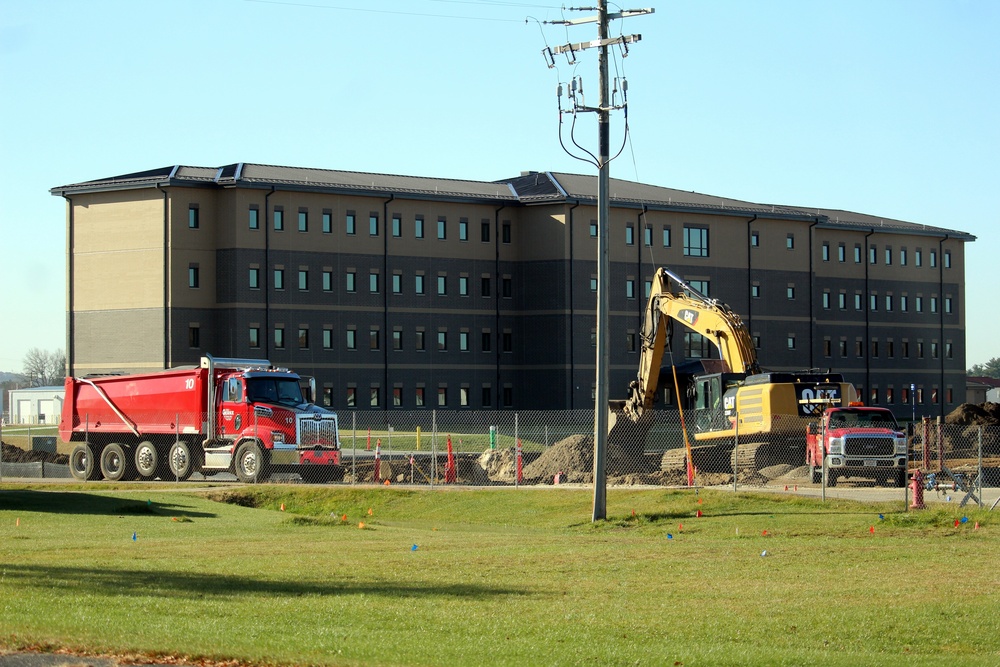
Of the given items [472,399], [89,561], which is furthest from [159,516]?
[472,399]

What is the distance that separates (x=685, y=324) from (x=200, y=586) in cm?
3057

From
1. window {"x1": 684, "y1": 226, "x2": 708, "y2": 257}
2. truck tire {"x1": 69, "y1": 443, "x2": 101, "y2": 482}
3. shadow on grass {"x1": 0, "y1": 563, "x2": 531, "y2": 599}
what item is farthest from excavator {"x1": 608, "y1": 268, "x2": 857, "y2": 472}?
window {"x1": 684, "y1": 226, "x2": 708, "y2": 257}

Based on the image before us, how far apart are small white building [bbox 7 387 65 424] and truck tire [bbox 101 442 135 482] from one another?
177 feet

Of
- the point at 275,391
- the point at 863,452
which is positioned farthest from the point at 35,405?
the point at 863,452

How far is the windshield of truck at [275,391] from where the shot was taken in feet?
129

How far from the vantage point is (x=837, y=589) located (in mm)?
16734

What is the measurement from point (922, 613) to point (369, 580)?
683 centimetres

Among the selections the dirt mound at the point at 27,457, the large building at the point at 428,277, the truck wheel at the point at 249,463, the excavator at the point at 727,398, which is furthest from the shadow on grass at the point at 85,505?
the large building at the point at 428,277

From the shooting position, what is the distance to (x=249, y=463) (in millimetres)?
38625

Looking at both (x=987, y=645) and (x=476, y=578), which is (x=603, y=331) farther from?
(x=987, y=645)

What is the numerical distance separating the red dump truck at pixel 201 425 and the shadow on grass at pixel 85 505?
278 inches

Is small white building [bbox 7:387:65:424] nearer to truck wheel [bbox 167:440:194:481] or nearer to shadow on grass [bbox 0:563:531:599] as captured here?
truck wheel [bbox 167:440:194:481]

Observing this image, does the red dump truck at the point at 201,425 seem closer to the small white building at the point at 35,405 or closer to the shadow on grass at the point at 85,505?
the shadow on grass at the point at 85,505

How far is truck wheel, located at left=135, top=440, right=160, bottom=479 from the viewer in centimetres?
4178
